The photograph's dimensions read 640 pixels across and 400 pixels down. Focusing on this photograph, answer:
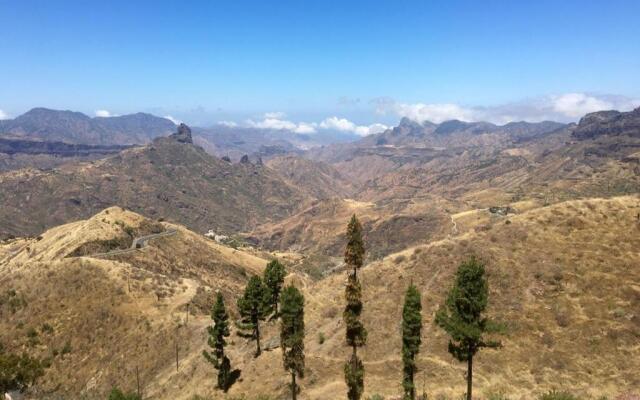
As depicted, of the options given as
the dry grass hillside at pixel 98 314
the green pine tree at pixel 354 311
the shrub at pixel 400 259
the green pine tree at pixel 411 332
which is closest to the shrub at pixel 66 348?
the dry grass hillside at pixel 98 314

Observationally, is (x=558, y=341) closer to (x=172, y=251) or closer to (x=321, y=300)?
(x=321, y=300)

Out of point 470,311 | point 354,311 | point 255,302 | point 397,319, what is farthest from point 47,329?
point 470,311

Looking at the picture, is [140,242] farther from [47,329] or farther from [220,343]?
[220,343]

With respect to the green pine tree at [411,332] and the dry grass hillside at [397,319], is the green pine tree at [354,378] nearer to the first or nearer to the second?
the green pine tree at [411,332]

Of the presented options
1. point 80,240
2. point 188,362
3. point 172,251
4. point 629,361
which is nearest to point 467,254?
point 629,361

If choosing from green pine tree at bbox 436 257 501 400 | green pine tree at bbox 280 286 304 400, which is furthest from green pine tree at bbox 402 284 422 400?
green pine tree at bbox 280 286 304 400
